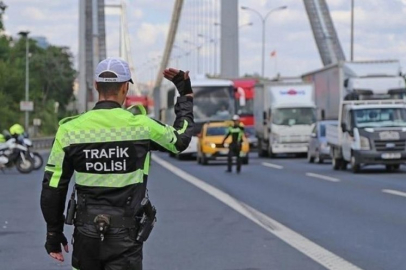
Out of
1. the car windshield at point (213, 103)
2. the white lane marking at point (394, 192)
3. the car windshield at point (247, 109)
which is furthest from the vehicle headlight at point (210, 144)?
the white lane marking at point (394, 192)

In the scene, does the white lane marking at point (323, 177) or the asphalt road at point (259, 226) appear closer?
the asphalt road at point (259, 226)

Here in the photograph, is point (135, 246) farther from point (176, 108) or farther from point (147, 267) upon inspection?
point (147, 267)

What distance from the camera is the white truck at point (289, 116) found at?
46.3 m

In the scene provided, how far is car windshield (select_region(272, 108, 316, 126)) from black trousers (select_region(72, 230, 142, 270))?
4113cm

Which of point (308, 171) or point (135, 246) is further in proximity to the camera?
point (308, 171)

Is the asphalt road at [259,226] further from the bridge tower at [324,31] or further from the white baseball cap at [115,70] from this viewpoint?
the bridge tower at [324,31]

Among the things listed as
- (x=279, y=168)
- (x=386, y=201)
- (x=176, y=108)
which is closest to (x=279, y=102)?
(x=279, y=168)

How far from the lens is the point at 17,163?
109ft

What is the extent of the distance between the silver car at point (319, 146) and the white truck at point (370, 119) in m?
1.65

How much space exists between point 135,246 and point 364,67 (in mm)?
33852

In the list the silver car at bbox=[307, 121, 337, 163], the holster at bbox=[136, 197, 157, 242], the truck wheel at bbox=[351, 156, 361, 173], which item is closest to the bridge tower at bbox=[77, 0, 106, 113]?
the silver car at bbox=[307, 121, 337, 163]

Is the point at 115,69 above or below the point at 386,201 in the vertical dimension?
above

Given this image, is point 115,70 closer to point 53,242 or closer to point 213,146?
point 53,242

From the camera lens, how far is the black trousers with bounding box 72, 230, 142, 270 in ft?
17.6
